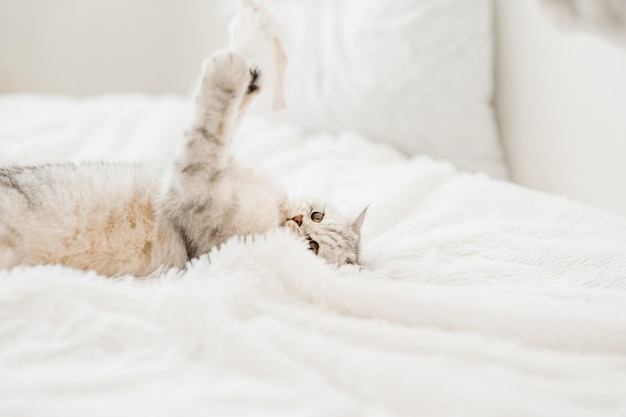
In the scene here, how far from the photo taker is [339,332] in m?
0.65

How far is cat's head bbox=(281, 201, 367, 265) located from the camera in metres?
0.97

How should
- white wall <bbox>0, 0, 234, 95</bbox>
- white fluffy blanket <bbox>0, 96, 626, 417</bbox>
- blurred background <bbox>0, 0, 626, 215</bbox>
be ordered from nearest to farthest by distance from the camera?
1. white fluffy blanket <bbox>0, 96, 626, 417</bbox>
2. blurred background <bbox>0, 0, 626, 215</bbox>
3. white wall <bbox>0, 0, 234, 95</bbox>

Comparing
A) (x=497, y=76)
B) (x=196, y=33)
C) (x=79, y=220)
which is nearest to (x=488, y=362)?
(x=79, y=220)

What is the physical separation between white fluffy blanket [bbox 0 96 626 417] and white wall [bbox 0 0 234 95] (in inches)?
75.2

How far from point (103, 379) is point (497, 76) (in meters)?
1.49

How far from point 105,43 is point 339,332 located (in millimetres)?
2777

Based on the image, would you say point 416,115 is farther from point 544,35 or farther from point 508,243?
point 508,243

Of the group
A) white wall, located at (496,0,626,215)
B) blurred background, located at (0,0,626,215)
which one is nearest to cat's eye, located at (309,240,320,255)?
blurred background, located at (0,0,626,215)

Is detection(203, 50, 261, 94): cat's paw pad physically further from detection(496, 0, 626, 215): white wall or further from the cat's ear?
detection(496, 0, 626, 215): white wall

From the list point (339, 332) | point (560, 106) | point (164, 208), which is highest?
point (560, 106)

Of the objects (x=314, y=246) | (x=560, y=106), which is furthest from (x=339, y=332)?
(x=560, y=106)

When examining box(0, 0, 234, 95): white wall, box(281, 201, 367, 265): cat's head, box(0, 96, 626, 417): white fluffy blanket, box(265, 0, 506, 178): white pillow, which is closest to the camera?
box(0, 96, 626, 417): white fluffy blanket

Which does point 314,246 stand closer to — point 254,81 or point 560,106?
point 254,81

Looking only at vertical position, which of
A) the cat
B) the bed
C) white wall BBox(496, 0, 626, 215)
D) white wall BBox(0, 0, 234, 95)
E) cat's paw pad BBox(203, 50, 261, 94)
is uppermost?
white wall BBox(0, 0, 234, 95)
